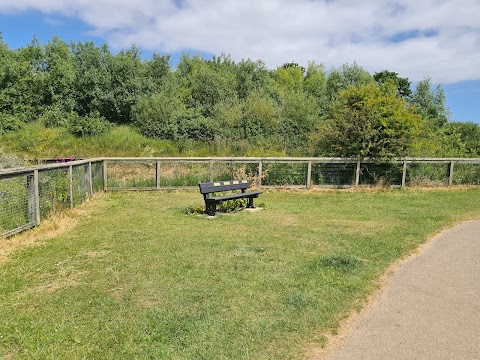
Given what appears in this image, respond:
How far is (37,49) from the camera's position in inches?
1298

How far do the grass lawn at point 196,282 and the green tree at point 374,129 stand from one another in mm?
4622

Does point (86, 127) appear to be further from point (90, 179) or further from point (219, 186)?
point (219, 186)

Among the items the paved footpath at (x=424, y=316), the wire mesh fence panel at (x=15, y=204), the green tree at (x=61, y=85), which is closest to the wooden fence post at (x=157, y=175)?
the wire mesh fence panel at (x=15, y=204)

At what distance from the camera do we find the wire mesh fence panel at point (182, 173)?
42.3 ft

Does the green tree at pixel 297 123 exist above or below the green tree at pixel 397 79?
below

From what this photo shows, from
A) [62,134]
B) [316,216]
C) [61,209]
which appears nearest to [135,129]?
[62,134]

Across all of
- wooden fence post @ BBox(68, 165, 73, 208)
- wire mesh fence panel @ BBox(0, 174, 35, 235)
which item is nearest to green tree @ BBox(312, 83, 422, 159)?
wooden fence post @ BBox(68, 165, 73, 208)

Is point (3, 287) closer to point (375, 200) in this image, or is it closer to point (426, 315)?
point (426, 315)

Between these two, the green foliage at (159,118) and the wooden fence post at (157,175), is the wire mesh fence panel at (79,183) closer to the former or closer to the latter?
the wooden fence post at (157,175)

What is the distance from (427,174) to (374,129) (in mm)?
2830

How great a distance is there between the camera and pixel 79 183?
9.85 meters

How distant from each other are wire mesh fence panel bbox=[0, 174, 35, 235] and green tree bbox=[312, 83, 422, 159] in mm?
9922

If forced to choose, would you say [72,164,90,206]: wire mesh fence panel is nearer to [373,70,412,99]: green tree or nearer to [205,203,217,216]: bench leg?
[205,203,217,216]: bench leg

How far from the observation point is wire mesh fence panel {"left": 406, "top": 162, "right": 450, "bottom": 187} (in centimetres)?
1397
